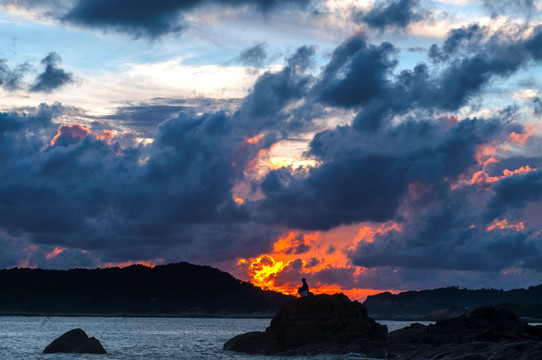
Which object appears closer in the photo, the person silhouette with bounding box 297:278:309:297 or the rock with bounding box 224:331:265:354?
the person silhouette with bounding box 297:278:309:297

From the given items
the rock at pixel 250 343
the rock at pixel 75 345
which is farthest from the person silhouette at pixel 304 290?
the rock at pixel 75 345

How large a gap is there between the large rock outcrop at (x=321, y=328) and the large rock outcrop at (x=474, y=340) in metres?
3.01

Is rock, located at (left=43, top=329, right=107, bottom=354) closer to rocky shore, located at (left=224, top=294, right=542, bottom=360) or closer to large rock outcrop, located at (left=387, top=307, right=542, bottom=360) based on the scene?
rocky shore, located at (left=224, top=294, right=542, bottom=360)

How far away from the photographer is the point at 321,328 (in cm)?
6825

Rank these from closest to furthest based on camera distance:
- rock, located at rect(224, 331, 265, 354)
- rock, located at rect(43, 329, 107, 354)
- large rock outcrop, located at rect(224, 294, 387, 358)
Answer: large rock outcrop, located at rect(224, 294, 387, 358) → rock, located at rect(224, 331, 265, 354) → rock, located at rect(43, 329, 107, 354)

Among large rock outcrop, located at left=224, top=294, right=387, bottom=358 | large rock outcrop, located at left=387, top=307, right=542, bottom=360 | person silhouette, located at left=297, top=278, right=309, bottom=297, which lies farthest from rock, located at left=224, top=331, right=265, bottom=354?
large rock outcrop, located at left=387, top=307, right=542, bottom=360

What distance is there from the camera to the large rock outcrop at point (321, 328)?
67000 mm

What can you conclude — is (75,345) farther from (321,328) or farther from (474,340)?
(474,340)

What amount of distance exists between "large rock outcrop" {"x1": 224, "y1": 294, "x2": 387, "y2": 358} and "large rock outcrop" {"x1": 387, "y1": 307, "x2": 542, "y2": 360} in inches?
118

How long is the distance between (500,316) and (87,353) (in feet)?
139

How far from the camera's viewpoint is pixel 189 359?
79.7 m

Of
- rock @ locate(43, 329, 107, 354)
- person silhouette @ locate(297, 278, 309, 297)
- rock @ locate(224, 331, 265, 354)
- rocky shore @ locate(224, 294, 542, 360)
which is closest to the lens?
rocky shore @ locate(224, 294, 542, 360)

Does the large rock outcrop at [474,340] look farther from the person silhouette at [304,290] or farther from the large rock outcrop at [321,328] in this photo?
the person silhouette at [304,290]

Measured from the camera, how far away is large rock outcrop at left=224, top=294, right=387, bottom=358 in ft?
220
